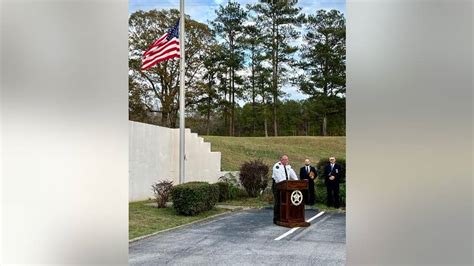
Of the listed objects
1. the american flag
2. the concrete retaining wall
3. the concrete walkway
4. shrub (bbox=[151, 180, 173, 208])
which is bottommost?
the concrete walkway

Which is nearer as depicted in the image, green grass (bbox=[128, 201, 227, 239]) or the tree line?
green grass (bbox=[128, 201, 227, 239])

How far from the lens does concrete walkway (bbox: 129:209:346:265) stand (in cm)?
491

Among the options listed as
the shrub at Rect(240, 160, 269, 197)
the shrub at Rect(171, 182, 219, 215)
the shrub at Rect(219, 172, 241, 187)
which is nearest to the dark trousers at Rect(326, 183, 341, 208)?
the shrub at Rect(240, 160, 269, 197)

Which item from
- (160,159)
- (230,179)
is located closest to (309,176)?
(230,179)

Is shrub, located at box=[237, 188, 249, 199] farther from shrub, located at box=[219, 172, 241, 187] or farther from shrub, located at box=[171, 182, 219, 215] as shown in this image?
shrub, located at box=[171, 182, 219, 215]

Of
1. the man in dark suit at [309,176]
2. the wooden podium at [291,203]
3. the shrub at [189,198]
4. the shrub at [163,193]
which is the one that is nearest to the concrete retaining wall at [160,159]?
the shrub at [163,193]

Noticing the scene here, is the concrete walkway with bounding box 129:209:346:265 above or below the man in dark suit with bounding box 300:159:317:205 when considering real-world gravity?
below

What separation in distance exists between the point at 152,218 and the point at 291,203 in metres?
2.53
